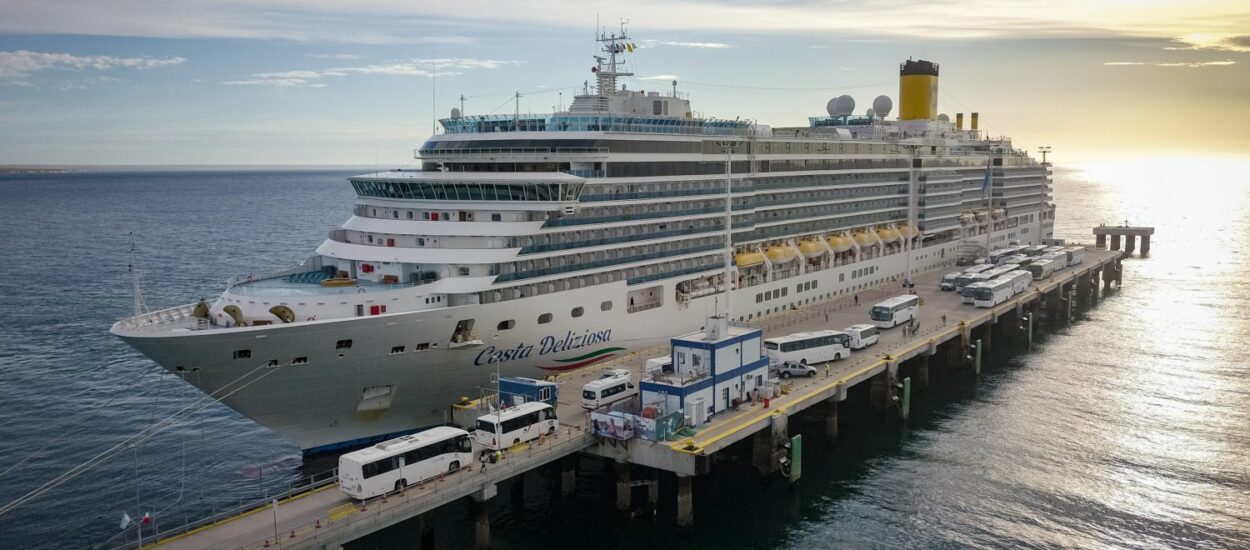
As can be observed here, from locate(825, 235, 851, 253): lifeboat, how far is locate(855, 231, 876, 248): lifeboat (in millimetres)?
1951

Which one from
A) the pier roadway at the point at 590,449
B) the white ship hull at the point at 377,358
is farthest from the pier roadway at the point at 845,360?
the white ship hull at the point at 377,358

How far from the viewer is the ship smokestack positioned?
92688 millimetres

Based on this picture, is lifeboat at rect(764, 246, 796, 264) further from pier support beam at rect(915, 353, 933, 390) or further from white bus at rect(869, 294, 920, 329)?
pier support beam at rect(915, 353, 933, 390)

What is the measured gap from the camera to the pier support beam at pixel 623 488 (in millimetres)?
34125

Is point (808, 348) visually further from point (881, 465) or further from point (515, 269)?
point (515, 269)

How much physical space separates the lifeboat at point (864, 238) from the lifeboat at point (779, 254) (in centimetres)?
1156

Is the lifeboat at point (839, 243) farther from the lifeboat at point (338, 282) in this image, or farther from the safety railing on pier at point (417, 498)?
the lifeboat at point (338, 282)

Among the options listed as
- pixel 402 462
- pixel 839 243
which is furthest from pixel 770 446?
pixel 839 243

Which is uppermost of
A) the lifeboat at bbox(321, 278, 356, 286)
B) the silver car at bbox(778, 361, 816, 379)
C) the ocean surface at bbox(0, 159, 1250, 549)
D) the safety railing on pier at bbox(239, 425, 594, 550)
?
the lifeboat at bbox(321, 278, 356, 286)

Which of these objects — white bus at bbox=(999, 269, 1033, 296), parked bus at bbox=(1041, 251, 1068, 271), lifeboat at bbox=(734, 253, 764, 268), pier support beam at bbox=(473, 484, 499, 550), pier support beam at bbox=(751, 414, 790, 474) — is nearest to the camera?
pier support beam at bbox=(473, 484, 499, 550)

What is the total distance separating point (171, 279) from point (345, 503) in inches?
3070

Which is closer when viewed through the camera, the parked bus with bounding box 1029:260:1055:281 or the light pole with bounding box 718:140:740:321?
the light pole with bounding box 718:140:740:321

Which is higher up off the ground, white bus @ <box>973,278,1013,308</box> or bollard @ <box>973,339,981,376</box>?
white bus @ <box>973,278,1013,308</box>

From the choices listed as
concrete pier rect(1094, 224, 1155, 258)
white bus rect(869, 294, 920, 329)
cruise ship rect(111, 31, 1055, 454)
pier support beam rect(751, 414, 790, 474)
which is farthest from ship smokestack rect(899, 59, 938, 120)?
pier support beam rect(751, 414, 790, 474)
